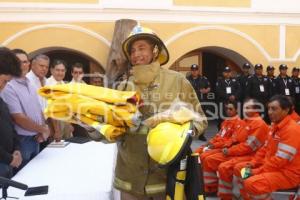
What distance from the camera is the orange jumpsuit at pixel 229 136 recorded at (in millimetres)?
4059

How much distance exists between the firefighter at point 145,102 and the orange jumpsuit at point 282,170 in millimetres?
1570

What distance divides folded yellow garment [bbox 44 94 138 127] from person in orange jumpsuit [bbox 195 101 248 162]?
104 inches

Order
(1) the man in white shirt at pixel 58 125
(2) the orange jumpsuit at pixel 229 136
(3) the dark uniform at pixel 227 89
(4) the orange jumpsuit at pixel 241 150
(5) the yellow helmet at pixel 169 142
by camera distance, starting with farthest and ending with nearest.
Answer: (3) the dark uniform at pixel 227 89 → (2) the orange jumpsuit at pixel 229 136 → (4) the orange jumpsuit at pixel 241 150 → (1) the man in white shirt at pixel 58 125 → (5) the yellow helmet at pixel 169 142

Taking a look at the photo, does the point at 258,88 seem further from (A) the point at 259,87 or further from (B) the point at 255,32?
(B) the point at 255,32

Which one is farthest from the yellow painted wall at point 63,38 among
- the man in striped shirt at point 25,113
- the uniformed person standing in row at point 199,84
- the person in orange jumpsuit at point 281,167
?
the person in orange jumpsuit at point 281,167

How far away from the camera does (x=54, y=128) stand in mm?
3680

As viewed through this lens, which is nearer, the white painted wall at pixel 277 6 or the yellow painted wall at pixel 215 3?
the yellow painted wall at pixel 215 3

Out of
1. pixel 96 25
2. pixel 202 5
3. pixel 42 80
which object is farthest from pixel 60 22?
pixel 42 80

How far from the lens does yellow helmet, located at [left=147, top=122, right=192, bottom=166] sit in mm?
1487

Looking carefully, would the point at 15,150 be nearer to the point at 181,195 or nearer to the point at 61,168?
the point at 61,168

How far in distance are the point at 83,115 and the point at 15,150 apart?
1.12m

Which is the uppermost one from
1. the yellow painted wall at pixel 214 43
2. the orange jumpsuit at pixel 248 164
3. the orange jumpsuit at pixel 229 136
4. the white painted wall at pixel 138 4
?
the white painted wall at pixel 138 4

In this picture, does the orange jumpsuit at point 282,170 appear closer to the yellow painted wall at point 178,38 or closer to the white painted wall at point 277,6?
the yellow painted wall at point 178,38

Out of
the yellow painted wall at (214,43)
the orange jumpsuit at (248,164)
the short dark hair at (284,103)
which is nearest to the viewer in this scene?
the short dark hair at (284,103)
